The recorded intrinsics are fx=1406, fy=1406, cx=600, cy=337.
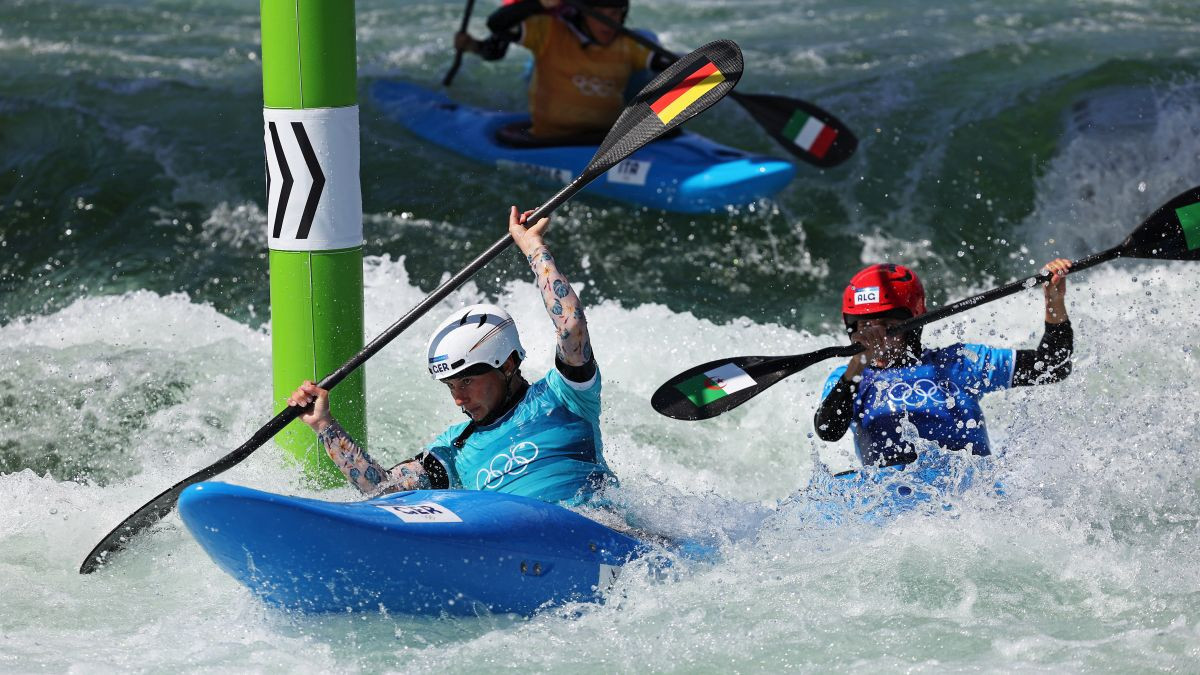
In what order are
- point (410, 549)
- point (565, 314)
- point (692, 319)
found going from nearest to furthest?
point (410, 549), point (565, 314), point (692, 319)

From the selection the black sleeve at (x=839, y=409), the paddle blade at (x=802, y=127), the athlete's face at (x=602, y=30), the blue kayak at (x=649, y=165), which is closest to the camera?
the black sleeve at (x=839, y=409)

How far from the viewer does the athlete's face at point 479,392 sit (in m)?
4.21

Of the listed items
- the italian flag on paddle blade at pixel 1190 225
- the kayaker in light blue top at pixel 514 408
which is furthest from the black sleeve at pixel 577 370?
the italian flag on paddle blade at pixel 1190 225

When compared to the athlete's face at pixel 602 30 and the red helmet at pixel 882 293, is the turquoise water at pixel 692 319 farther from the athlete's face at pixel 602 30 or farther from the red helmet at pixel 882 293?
the athlete's face at pixel 602 30

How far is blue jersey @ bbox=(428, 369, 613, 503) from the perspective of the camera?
421 cm

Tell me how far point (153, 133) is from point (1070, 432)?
263 inches

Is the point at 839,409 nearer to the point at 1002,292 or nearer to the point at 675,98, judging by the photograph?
the point at 1002,292

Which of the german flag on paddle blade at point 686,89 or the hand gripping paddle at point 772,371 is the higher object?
the german flag on paddle blade at point 686,89

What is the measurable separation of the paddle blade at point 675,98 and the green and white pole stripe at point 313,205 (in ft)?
2.74

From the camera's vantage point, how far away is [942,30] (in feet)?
40.2

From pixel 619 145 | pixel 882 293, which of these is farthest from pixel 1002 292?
pixel 619 145

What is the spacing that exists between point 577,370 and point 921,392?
123 cm

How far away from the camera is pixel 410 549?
3.73 meters

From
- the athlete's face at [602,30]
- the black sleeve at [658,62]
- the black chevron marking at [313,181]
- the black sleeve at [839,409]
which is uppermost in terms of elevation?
the athlete's face at [602,30]
